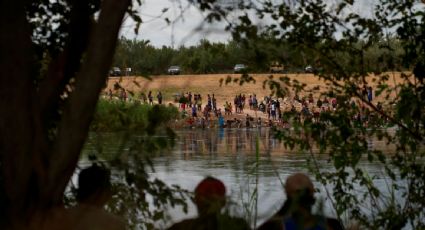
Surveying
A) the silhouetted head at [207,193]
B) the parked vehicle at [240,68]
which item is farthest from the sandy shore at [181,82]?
the silhouetted head at [207,193]

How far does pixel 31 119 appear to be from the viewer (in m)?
2.59

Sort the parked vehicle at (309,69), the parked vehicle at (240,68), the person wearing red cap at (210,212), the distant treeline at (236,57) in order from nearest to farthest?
the person wearing red cap at (210,212) → the distant treeline at (236,57) → the parked vehicle at (240,68) → the parked vehicle at (309,69)

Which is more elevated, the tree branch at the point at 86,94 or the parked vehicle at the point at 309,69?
the parked vehicle at the point at 309,69

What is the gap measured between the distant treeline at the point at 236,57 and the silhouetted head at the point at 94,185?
1.56 feet

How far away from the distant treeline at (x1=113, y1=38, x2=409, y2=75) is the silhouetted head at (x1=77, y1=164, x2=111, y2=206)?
48 cm

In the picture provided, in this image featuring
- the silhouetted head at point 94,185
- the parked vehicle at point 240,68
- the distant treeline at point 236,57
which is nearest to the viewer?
the silhouetted head at point 94,185

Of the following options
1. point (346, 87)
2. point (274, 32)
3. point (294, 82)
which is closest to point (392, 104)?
point (346, 87)

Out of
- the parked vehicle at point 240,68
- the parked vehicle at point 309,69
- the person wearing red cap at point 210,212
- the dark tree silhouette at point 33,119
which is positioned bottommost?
the person wearing red cap at point 210,212

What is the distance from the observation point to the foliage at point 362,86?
5053 millimetres

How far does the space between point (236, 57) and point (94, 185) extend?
1295 millimetres

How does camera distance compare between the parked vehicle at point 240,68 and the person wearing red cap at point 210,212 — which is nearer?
the person wearing red cap at point 210,212

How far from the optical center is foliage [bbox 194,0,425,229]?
16.6 ft

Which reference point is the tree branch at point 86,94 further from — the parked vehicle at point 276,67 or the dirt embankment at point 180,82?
the parked vehicle at point 276,67

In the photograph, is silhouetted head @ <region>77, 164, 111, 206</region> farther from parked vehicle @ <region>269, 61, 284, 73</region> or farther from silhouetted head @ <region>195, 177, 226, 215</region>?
parked vehicle @ <region>269, 61, 284, 73</region>
